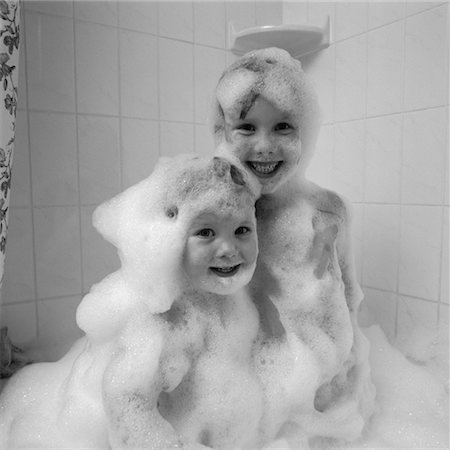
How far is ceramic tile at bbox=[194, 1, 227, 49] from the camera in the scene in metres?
1.27

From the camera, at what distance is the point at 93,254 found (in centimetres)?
117

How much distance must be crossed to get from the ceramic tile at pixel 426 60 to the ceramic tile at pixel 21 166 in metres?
0.90

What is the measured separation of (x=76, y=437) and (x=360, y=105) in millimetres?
1002

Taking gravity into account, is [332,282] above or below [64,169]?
below

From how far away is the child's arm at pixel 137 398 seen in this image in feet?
2.12

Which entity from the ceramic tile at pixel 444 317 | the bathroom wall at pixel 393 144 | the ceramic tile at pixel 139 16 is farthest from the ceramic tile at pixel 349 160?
the ceramic tile at pixel 139 16

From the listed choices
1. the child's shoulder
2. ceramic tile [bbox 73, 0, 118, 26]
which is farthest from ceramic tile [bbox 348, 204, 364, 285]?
→ ceramic tile [bbox 73, 0, 118, 26]

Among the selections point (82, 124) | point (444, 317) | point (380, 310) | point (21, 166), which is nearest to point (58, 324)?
point (21, 166)

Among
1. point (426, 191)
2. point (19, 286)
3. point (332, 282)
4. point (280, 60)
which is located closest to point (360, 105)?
point (426, 191)

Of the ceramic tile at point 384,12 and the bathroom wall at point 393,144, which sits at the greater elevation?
the ceramic tile at point 384,12

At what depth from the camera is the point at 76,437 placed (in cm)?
78

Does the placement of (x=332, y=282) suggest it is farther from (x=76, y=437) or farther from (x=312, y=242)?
(x=76, y=437)

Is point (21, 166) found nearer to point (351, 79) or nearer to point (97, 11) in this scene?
point (97, 11)

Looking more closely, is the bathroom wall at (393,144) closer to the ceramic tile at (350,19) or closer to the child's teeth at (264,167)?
the ceramic tile at (350,19)
